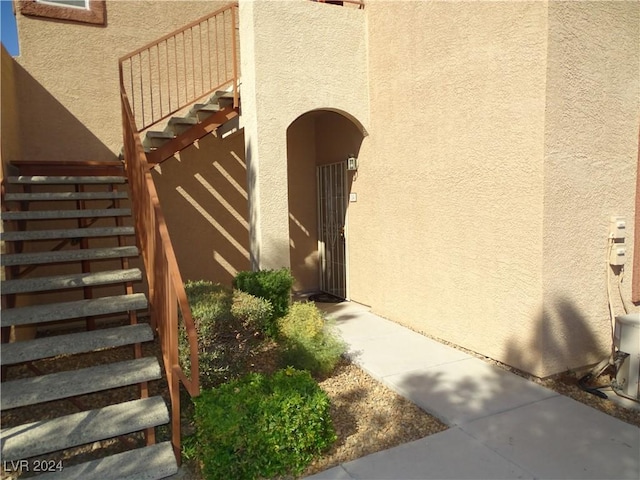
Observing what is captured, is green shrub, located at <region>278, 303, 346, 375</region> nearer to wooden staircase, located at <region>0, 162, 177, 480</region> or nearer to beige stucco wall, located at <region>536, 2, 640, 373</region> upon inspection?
wooden staircase, located at <region>0, 162, 177, 480</region>

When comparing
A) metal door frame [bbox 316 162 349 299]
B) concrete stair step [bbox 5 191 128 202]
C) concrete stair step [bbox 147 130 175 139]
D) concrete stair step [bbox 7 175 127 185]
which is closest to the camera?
concrete stair step [bbox 5 191 128 202]

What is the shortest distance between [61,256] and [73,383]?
4.74 ft

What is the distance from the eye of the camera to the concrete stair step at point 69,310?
141 inches

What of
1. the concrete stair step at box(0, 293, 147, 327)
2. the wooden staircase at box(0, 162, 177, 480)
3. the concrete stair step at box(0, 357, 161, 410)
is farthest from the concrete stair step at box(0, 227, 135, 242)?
the concrete stair step at box(0, 357, 161, 410)

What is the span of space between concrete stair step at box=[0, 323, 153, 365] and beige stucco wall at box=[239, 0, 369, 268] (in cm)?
231

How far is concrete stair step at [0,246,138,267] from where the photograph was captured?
403 centimetres

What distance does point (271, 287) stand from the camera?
16.7ft

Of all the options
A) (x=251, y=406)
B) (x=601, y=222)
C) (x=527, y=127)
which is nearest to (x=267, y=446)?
(x=251, y=406)

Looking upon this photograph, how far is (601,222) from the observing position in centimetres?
433

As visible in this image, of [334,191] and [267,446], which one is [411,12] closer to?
[334,191]

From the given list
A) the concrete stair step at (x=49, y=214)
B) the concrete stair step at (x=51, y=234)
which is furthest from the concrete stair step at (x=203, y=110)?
the concrete stair step at (x=51, y=234)

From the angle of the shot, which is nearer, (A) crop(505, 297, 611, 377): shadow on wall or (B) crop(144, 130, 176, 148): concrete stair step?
(A) crop(505, 297, 611, 377): shadow on wall

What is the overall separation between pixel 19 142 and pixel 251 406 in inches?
212

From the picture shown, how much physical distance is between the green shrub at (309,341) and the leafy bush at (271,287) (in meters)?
0.10
